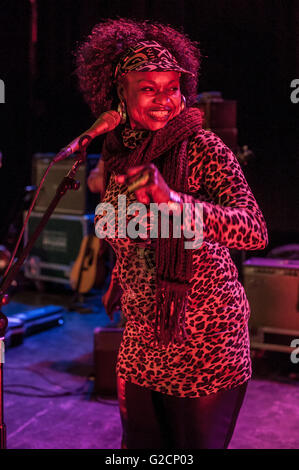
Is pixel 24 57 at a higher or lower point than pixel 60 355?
higher

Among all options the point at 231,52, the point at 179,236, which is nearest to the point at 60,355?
the point at 231,52

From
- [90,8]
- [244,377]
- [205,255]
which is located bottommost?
[244,377]

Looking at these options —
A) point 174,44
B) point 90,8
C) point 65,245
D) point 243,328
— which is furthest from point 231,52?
point 243,328

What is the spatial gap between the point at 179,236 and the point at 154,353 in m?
0.44

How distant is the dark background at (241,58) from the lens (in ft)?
14.9

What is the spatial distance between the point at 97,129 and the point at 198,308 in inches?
22.8

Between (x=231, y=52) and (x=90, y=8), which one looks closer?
(x=231, y=52)

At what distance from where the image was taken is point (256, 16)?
464 cm

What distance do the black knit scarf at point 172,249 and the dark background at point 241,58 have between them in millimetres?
2131

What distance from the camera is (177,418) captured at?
1.76 metres

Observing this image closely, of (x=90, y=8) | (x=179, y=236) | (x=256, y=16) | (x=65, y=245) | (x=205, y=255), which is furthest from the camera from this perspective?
(x=65, y=245)

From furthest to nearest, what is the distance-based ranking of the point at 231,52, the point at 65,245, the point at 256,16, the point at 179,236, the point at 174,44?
the point at 65,245, the point at 231,52, the point at 256,16, the point at 174,44, the point at 179,236

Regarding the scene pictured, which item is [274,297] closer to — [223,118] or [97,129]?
[223,118]

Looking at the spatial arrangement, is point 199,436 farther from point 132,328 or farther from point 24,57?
point 24,57
